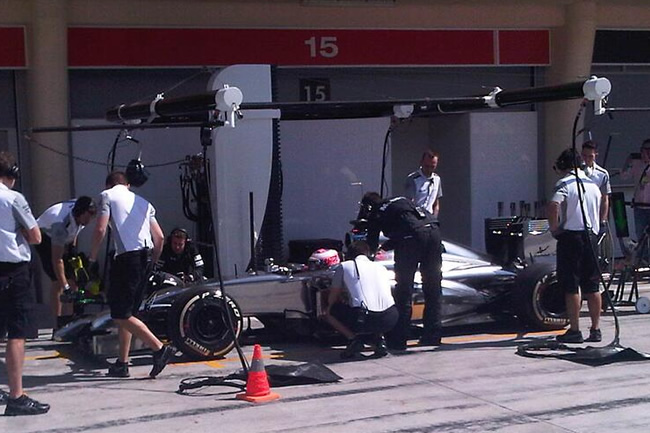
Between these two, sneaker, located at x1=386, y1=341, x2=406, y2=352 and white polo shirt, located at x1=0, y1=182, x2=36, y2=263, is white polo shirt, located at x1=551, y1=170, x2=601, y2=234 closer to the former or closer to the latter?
sneaker, located at x1=386, y1=341, x2=406, y2=352

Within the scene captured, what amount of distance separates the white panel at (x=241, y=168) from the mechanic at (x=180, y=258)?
70cm

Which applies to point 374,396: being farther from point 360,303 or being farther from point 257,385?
point 360,303

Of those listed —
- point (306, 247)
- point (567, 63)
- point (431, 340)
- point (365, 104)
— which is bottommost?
point (431, 340)

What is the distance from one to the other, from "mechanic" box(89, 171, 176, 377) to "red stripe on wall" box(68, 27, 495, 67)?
5581mm

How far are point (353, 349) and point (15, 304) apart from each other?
3.21 meters

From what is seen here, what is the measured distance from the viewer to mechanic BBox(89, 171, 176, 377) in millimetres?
8742

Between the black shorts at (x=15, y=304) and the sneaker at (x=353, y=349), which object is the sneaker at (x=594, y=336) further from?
the black shorts at (x=15, y=304)

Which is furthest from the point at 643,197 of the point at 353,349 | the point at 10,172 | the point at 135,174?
the point at 10,172

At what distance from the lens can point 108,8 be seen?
13938 mm

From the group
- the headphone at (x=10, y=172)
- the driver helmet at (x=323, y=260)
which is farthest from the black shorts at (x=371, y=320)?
the headphone at (x=10, y=172)

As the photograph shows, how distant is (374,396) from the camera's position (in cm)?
812

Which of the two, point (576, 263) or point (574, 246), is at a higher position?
point (574, 246)

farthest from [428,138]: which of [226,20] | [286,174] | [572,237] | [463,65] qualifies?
[572,237]

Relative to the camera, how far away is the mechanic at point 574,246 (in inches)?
391
